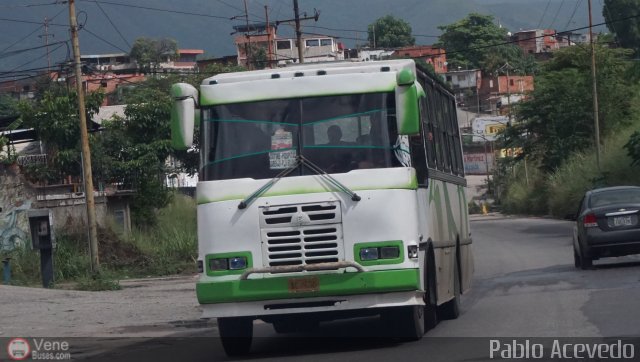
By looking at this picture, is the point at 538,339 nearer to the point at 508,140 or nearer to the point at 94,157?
the point at 94,157

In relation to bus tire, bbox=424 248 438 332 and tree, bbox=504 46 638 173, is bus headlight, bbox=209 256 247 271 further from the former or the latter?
tree, bbox=504 46 638 173

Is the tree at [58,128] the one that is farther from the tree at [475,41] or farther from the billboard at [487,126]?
the tree at [475,41]

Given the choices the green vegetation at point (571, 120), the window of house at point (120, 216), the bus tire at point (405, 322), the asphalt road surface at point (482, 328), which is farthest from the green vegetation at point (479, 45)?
the bus tire at point (405, 322)

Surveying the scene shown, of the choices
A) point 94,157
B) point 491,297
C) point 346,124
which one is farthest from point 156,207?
point 346,124

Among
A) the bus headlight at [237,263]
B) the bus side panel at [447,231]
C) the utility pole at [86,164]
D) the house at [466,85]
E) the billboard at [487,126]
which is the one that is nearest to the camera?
the bus headlight at [237,263]

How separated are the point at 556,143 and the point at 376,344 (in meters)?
51.1

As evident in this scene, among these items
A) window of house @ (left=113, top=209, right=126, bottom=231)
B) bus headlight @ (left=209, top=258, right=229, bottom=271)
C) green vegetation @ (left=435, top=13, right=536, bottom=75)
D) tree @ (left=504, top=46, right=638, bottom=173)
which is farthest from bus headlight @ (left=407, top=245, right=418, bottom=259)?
green vegetation @ (left=435, top=13, right=536, bottom=75)

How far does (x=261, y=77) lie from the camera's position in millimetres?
12508

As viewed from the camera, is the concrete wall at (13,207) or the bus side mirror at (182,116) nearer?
the bus side mirror at (182,116)

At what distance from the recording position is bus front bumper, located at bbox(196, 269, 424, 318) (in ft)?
38.2

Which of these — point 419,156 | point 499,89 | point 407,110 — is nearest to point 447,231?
point 419,156

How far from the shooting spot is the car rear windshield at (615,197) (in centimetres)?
2184

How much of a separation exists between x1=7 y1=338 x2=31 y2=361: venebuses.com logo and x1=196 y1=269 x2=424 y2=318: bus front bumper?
281 centimetres

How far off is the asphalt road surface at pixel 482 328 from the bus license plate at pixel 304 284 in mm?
737
